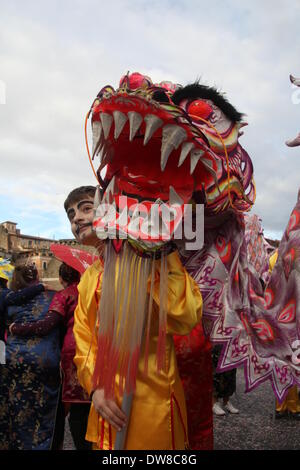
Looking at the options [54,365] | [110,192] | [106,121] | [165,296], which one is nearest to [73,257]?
[54,365]

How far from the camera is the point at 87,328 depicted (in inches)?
61.5

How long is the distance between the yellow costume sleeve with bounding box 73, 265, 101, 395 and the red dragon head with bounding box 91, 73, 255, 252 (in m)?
0.34

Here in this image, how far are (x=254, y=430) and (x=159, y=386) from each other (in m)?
2.51

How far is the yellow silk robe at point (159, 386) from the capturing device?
137 cm

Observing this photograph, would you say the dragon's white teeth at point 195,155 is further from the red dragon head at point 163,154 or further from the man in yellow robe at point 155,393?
the man in yellow robe at point 155,393

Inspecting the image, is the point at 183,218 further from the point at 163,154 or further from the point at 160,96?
the point at 160,96

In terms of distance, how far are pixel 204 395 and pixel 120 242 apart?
35.6 inches

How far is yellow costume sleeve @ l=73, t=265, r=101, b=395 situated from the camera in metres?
1.47

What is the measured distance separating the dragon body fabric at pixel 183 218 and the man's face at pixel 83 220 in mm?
441

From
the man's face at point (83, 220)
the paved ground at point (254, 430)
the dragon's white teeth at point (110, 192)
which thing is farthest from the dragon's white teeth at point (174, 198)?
the paved ground at point (254, 430)

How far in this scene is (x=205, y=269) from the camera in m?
1.62

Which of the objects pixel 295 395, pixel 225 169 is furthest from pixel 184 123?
pixel 295 395

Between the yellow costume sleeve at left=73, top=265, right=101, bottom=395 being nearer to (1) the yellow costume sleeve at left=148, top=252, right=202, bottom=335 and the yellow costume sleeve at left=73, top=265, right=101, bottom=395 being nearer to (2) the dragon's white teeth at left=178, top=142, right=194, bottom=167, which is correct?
(1) the yellow costume sleeve at left=148, top=252, right=202, bottom=335

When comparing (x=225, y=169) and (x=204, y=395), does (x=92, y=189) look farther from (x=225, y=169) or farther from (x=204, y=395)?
(x=204, y=395)
